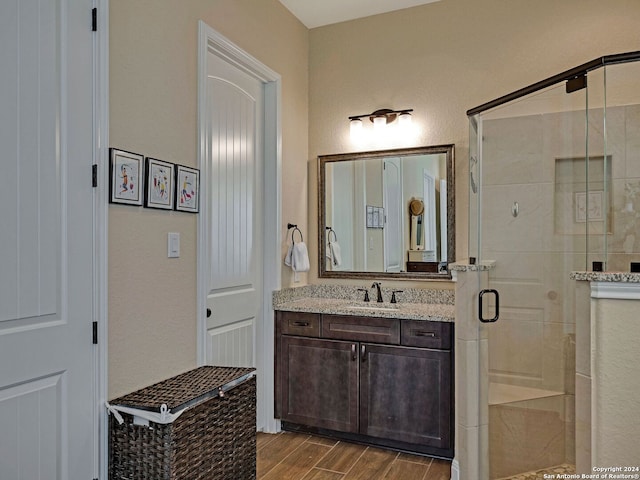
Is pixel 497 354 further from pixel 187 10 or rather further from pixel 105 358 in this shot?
pixel 187 10

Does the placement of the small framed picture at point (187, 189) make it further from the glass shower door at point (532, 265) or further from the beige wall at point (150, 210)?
the glass shower door at point (532, 265)

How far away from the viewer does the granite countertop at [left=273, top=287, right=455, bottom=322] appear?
9.45ft

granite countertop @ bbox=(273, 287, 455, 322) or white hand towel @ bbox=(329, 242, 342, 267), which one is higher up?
white hand towel @ bbox=(329, 242, 342, 267)

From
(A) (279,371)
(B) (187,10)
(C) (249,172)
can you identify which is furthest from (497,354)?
(B) (187,10)

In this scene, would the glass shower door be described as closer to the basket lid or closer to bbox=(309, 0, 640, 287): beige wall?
bbox=(309, 0, 640, 287): beige wall

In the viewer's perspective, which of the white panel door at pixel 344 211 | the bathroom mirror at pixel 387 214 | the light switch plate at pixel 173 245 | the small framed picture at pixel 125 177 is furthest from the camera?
the white panel door at pixel 344 211

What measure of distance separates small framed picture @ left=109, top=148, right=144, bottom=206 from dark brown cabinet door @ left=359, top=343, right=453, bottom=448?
1.66 m

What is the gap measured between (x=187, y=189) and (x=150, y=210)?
0.27 meters

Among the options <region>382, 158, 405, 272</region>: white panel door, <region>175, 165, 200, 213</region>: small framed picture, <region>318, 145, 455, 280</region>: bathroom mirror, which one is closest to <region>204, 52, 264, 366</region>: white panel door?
<region>175, 165, 200, 213</region>: small framed picture

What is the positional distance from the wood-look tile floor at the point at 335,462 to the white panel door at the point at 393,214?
4.12 feet

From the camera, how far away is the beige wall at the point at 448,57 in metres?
3.02

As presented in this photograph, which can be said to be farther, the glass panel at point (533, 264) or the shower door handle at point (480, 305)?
the shower door handle at point (480, 305)

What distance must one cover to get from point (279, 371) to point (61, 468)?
1626 mm

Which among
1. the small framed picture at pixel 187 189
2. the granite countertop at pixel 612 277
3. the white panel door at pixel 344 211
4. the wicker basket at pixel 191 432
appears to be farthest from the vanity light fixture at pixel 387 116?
the wicker basket at pixel 191 432
